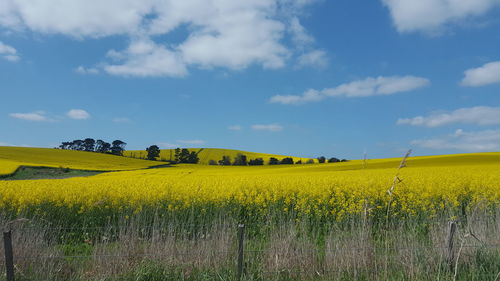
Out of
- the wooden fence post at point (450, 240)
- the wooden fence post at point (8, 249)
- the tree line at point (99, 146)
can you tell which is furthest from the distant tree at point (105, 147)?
the wooden fence post at point (450, 240)

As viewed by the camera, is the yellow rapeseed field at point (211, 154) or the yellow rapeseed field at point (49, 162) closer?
the yellow rapeseed field at point (49, 162)

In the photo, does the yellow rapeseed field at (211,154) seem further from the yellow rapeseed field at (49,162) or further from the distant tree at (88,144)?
the yellow rapeseed field at (49,162)

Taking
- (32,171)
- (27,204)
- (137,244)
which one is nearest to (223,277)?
(137,244)

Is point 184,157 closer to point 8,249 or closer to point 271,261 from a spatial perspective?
point 8,249

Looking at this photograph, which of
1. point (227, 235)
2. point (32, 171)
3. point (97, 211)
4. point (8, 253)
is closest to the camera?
point (8, 253)

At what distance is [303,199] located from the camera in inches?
459

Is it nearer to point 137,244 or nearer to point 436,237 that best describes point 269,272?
point 137,244

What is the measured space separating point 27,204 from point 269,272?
9.98m

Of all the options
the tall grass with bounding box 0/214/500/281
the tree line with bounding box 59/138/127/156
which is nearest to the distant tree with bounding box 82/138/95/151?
the tree line with bounding box 59/138/127/156

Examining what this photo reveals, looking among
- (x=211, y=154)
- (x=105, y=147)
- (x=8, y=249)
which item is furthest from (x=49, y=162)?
(x=8, y=249)

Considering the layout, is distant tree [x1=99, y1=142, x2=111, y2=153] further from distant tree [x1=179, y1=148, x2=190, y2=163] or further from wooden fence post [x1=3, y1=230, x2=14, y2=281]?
wooden fence post [x1=3, y1=230, x2=14, y2=281]

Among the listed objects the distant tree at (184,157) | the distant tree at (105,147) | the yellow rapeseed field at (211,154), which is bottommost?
the distant tree at (184,157)

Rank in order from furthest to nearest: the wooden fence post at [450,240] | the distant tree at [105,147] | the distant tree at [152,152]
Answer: the distant tree at [105,147] → the distant tree at [152,152] → the wooden fence post at [450,240]

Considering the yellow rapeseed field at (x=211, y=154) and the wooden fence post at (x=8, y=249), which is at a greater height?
the yellow rapeseed field at (x=211, y=154)
